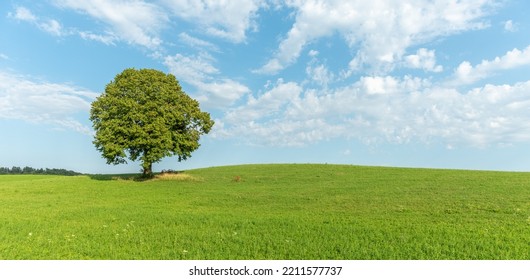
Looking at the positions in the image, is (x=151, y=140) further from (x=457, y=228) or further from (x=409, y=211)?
(x=457, y=228)

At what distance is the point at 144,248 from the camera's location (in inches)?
601

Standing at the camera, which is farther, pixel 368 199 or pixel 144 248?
pixel 368 199

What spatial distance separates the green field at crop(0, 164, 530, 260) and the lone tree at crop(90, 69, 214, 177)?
31.5 ft

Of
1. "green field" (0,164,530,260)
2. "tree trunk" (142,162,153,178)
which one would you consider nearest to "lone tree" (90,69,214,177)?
"tree trunk" (142,162,153,178)

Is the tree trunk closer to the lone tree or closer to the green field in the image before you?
the lone tree

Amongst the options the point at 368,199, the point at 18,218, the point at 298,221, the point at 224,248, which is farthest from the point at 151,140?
the point at 224,248

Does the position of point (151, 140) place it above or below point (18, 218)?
above

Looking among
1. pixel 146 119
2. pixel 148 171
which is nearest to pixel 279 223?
pixel 146 119

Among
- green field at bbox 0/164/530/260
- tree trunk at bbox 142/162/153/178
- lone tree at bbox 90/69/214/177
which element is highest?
lone tree at bbox 90/69/214/177

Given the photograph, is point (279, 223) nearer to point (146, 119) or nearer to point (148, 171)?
point (146, 119)

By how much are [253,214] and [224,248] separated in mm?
9228

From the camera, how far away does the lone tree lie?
4872 cm

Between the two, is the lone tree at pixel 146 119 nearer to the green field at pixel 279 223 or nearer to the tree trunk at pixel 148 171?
the tree trunk at pixel 148 171
